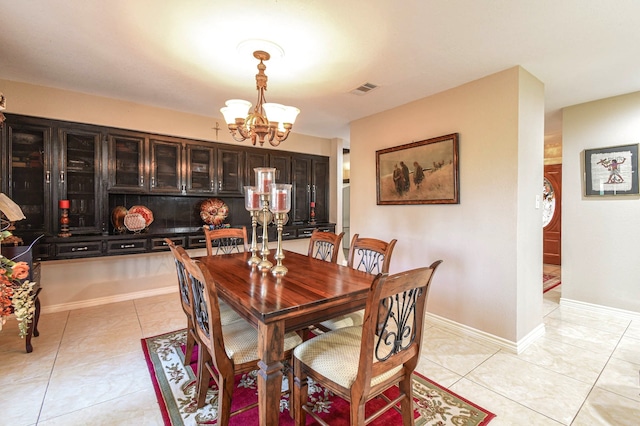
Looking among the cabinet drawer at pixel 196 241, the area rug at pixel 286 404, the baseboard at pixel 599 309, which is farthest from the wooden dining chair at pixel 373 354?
the baseboard at pixel 599 309

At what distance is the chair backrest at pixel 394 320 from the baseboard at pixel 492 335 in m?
1.58

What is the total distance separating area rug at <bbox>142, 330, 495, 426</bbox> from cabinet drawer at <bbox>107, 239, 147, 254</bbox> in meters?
1.64

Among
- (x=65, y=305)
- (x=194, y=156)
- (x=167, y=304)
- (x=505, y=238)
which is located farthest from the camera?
(x=194, y=156)

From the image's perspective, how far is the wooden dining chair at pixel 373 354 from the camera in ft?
3.83

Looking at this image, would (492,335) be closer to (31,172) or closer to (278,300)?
(278,300)

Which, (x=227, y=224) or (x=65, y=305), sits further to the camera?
(x=227, y=224)

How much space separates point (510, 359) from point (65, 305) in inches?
181

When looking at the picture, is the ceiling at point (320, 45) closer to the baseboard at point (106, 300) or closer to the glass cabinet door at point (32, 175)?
the glass cabinet door at point (32, 175)

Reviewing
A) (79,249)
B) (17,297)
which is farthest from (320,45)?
(79,249)

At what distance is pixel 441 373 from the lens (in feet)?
7.05

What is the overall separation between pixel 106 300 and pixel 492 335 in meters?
4.29

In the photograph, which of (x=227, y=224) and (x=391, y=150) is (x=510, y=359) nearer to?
(x=391, y=150)

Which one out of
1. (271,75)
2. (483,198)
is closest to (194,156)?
(271,75)

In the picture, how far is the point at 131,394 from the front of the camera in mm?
1876
